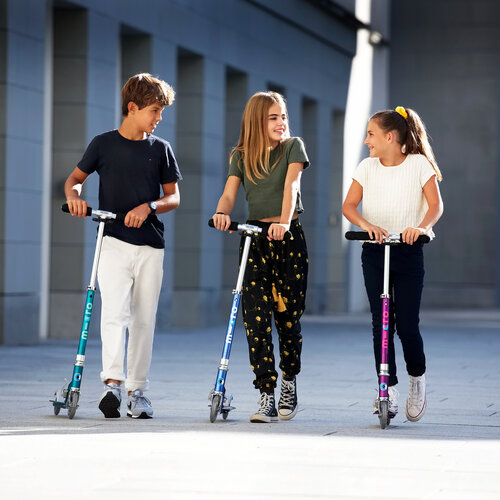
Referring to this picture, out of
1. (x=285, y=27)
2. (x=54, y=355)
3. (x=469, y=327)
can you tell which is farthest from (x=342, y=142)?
(x=54, y=355)

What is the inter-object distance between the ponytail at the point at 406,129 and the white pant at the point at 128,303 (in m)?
1.41

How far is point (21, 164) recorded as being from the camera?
553 inches

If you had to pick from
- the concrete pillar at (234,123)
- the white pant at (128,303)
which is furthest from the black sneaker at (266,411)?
the concrete pillar at (234,123)

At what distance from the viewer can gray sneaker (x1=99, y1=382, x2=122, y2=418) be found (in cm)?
710

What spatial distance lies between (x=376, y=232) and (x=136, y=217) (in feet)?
A: 4.14

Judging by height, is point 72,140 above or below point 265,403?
above

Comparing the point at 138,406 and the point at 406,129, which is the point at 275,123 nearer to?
the point at 406,129

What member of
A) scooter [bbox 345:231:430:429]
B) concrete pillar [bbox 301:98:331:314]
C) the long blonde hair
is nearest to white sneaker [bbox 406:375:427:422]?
scooter [bbox 345:231:430:429]

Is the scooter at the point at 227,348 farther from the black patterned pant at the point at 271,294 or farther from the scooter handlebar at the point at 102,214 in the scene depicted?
the scooter handlebar at the point at 102,214

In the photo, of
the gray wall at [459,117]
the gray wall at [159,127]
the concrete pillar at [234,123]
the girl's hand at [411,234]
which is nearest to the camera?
the girl's hand at [411,234]

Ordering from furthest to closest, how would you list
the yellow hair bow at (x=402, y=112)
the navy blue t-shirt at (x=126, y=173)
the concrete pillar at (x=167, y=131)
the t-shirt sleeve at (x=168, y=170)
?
the concrete pillar at (x=167, y=131), the t-shirt sleeve at (x=168, y=170), the navy blue t-shirt at (x=126, y=173), the yellow hair bow at (x=402, y=112)

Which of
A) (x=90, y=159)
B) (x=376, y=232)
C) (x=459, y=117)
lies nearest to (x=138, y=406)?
(x=90, y=159)

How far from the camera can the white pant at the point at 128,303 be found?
281 inches

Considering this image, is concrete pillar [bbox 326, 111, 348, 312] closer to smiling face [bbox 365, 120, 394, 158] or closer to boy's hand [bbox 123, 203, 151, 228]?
smiling face [bbox 365, 120, 394, 158]
